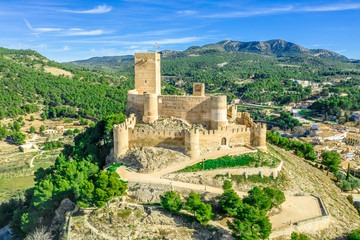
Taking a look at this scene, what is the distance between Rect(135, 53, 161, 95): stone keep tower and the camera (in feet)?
122

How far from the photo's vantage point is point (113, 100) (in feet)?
329

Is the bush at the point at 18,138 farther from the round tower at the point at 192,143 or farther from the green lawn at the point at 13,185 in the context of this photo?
the round tower at the point at 192,143

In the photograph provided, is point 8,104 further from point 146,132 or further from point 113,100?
point 146,132

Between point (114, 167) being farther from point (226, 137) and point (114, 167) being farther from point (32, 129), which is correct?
point (32, 129)

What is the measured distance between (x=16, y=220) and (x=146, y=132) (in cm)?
1780

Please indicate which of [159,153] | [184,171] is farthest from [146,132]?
[184,171]

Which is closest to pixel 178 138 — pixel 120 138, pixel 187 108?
pixel 187 108

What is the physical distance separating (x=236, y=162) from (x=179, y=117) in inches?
373

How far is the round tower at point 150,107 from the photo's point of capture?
3412cm

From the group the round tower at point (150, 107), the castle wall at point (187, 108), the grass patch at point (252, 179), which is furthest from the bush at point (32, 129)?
the grass patch at point (252, 179)

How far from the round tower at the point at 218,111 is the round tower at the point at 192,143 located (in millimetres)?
3695

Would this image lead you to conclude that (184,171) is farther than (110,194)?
Yes

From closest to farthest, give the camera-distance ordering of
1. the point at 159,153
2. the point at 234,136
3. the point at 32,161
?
1. the point at 159,153
2. the point at 234,136
3. the point at 32,161

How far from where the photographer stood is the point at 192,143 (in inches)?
1177
